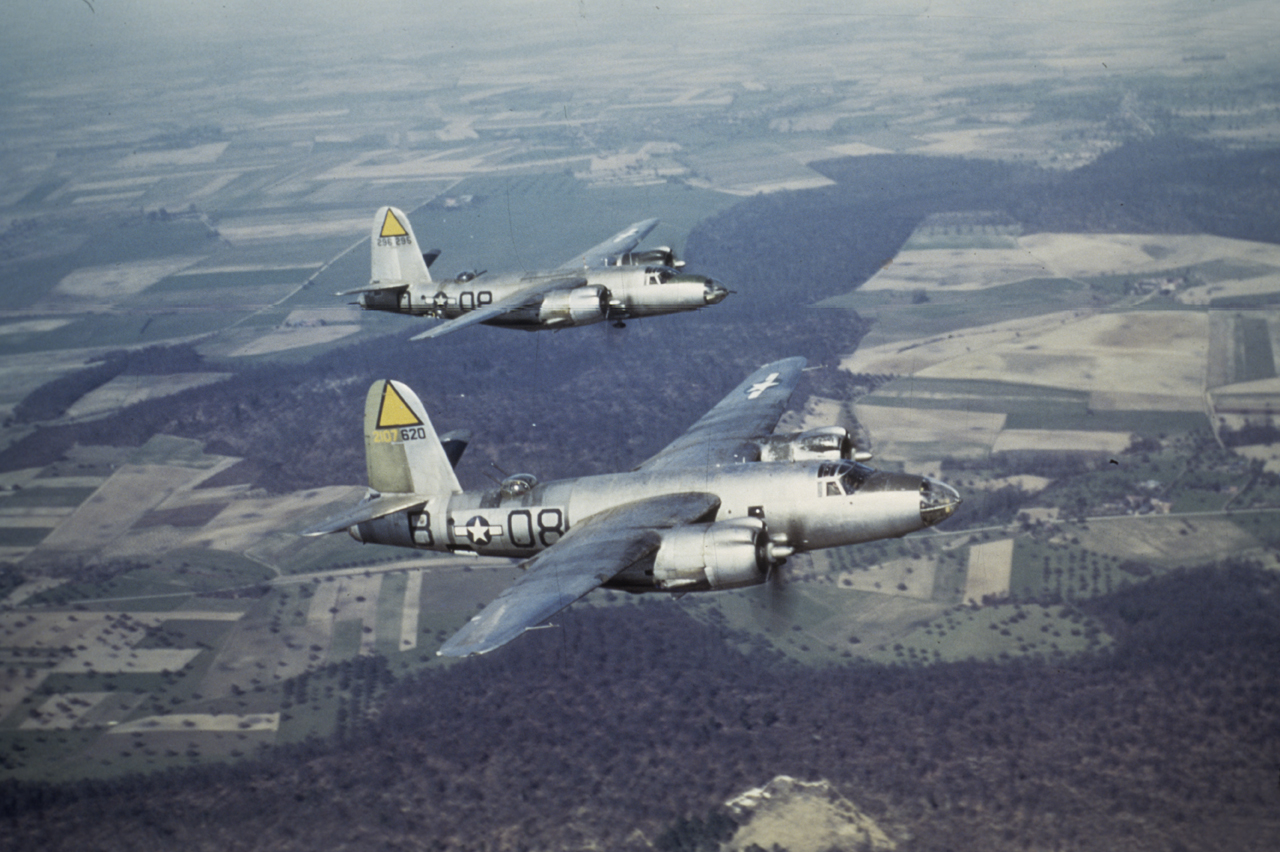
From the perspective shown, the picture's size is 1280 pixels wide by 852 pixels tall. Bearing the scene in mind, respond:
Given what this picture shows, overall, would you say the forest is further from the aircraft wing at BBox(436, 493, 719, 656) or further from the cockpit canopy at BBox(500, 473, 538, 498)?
the aircraft wing at BBox(436, 493, 719, 656)

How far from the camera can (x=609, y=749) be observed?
88188mm

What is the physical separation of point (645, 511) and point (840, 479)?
8654mm

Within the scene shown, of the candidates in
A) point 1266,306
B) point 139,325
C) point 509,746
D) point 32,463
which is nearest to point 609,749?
point 509,746

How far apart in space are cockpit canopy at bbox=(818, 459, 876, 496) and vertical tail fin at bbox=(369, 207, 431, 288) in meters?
33.8

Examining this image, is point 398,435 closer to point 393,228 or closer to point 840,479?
point 840,479

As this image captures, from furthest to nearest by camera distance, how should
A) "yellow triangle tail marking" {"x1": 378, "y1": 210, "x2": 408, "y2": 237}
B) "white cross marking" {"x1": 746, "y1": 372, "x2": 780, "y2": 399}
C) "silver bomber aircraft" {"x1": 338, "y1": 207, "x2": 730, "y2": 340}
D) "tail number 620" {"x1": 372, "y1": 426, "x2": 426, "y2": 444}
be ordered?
"yellow triangle tail marking" {"x1": 378, "y1": 210, "x2": 408, "y2": 237} → "silver bomber aircraft" {"x1": 338, "y1": 207, "x2": 730, "y2": 340} → "white cross marking" {"x1": 746, "y1": 372, "x2": 780, "y2": 399} → "tail number 620" {"x1": 372, "y1": 426, "x2": 426, "y2": 444}

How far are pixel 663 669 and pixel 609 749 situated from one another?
11883 mm

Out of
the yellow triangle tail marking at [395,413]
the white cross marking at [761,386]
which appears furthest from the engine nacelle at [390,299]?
the white cross marking at [761,386]

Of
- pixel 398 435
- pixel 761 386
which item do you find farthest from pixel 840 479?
pixel 398 435

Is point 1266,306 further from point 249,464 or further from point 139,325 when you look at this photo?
point 139,325

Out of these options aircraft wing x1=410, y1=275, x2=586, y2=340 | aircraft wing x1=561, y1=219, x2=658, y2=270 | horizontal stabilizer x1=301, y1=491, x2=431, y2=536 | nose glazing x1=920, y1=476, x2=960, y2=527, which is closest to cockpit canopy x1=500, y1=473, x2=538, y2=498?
horizontal stabilizer x1=301, y1=491, x2=431, y2=536

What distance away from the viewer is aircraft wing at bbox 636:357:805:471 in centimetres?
4878

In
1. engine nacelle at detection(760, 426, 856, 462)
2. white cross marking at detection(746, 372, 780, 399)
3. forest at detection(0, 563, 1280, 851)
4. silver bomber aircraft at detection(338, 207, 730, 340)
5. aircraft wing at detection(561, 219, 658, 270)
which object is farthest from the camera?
forest at detection(0, 563, 1280, 851)

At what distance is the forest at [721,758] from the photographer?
79688 mm
